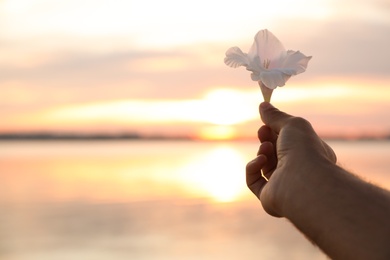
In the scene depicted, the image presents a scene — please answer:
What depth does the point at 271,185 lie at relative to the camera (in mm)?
1849

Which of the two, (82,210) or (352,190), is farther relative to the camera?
(82,210)

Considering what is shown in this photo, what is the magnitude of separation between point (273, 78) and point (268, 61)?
115mm

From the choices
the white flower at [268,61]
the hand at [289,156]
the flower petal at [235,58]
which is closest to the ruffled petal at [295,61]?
the white flower at [268,61]

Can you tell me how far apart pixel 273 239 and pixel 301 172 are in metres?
19.8

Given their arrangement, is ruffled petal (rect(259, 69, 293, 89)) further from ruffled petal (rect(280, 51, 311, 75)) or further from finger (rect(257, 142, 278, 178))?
finger (rect(257, 142, 278, 178))

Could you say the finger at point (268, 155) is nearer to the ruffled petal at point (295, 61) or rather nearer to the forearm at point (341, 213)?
the ruffled petal at point (295, 61)

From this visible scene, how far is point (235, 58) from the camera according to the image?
7.34 ft

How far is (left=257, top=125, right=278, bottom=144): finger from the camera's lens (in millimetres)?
2119

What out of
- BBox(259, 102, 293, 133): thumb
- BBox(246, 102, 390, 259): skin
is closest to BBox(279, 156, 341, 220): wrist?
BBox(246, 102, 390, 259): skin

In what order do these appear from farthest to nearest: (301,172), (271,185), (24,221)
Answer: (24,221)
(271,185)
(301,172)

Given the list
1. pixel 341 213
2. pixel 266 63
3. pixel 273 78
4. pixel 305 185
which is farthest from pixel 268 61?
pixel 341 213

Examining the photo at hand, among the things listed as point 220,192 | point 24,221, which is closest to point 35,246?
point 24,221

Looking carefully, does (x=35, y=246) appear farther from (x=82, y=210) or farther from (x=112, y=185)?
(x=112, y=185)

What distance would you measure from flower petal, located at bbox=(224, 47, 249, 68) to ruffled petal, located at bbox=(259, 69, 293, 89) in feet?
0.27
